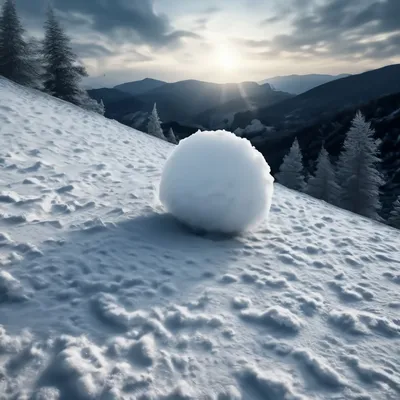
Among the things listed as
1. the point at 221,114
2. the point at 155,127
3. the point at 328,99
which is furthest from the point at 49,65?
the point at 328,99

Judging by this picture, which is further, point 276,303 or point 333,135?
point 333,135

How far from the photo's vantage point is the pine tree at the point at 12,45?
20.2 m

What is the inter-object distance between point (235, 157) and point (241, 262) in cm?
160

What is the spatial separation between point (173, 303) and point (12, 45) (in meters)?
23.2

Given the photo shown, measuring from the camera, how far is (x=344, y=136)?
44531 mm

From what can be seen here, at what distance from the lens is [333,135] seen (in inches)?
1815

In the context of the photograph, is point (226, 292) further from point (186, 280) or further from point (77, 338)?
point (77, 338)

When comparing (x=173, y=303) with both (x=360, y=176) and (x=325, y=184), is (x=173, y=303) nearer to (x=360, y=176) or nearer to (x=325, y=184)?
(x=325, y=184)

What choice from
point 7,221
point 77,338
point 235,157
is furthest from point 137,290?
point 235,157

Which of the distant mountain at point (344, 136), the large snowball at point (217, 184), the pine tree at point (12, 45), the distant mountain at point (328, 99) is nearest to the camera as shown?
the large snowball at point (217, 184)

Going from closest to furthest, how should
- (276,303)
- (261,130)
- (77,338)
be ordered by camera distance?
(77,338) → (276,303) → (261,130)

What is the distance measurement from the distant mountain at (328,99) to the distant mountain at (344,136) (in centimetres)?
3473

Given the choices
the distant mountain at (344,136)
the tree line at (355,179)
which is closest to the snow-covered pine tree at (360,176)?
the tree line at (355,179)

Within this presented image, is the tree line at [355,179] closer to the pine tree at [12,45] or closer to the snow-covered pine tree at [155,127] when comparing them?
the snow-covered pine tree at [155,127]
